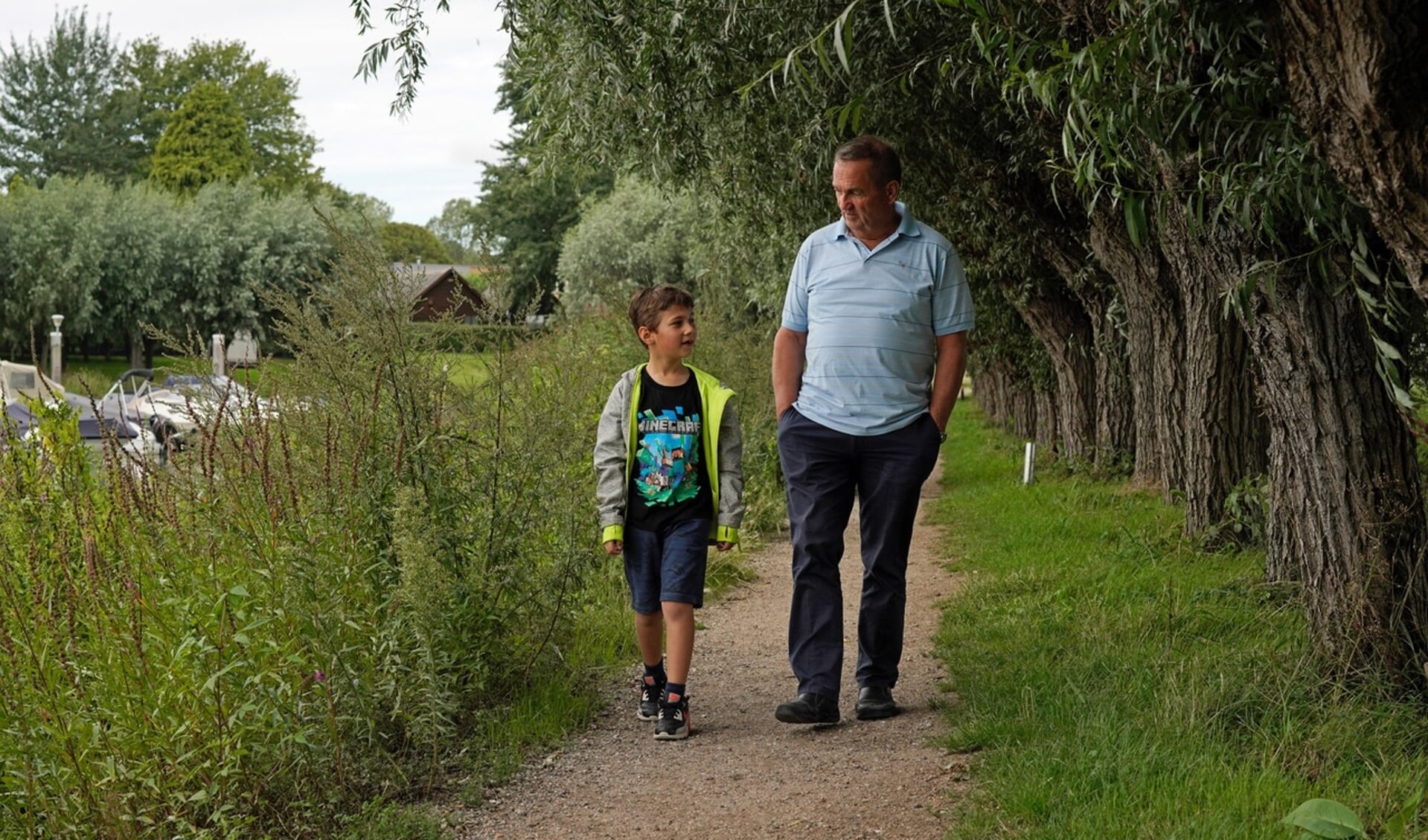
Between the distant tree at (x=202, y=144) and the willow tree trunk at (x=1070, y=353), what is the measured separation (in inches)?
2516

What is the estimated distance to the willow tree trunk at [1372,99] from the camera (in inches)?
150

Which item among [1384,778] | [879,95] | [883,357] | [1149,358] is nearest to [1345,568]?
[1384,778]

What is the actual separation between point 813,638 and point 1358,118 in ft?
9.01

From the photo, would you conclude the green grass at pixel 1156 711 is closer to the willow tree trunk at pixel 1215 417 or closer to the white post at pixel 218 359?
the willow tree trunk at pixel 1215 417

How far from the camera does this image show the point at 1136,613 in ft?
23.1

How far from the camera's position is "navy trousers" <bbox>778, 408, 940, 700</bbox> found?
568 cm

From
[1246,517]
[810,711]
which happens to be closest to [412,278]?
[810,711]

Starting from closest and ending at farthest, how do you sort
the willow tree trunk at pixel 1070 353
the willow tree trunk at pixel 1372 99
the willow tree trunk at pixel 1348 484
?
1. the willow tree trunk at pixel 1372 99
2. the willow tree trunk at pixel 1348 484
3. the willow tree trunk at pixel 1070 353

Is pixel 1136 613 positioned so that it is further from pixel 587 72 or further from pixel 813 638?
pixel 587 72

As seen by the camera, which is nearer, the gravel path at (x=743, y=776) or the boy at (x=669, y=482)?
the gravel path at (x=743, y=776)

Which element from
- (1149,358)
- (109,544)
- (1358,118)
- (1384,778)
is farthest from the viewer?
(1149,358)

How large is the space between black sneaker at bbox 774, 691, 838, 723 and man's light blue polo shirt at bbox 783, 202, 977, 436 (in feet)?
3.35

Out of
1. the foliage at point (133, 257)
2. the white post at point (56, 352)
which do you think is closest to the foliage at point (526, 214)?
the foliage at point (133, 257)

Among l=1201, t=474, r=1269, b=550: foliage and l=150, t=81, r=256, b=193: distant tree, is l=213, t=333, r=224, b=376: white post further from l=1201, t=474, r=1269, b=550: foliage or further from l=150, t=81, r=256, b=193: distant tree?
l=150, t=81, r=256, b=193: distant tree
